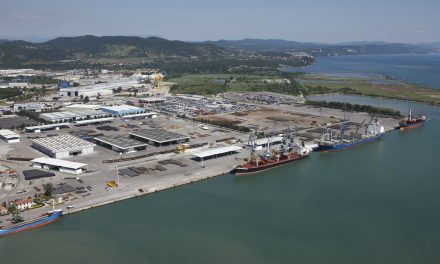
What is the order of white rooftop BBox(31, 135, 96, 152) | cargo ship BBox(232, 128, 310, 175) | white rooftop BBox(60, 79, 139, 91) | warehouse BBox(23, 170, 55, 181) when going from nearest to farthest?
1. warehouse BBox(23, 170, 55, 181)
2. cargo ship BBox(232, 128, 310, 175)
3. white rooftop BBox(31, 135, 96, 152)
4. white rooftop BBox(60, 79, 139, 91)

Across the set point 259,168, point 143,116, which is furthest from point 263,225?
point 143,116

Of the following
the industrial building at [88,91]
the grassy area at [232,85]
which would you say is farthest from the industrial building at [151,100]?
the industrial building at [88,91]

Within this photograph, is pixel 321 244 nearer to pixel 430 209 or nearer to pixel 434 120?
pixel 430 209

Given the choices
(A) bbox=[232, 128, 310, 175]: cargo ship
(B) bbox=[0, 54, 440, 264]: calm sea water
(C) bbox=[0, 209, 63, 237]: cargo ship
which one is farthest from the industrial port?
(B) bbox=[0, 54, 440, 264]: calm sea water

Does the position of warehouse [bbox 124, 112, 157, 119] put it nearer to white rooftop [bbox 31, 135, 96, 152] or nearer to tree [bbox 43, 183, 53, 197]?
white rooftop [bbox 31, 135, 96, 152]

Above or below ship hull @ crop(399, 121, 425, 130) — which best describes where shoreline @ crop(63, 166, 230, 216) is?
below

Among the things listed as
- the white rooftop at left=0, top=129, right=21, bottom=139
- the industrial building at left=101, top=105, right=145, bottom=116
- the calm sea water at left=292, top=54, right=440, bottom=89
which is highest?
the calm sea water at left=292, top=54, right=440, bottom=89

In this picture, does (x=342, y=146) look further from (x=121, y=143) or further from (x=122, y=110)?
(x=122, y=110)
